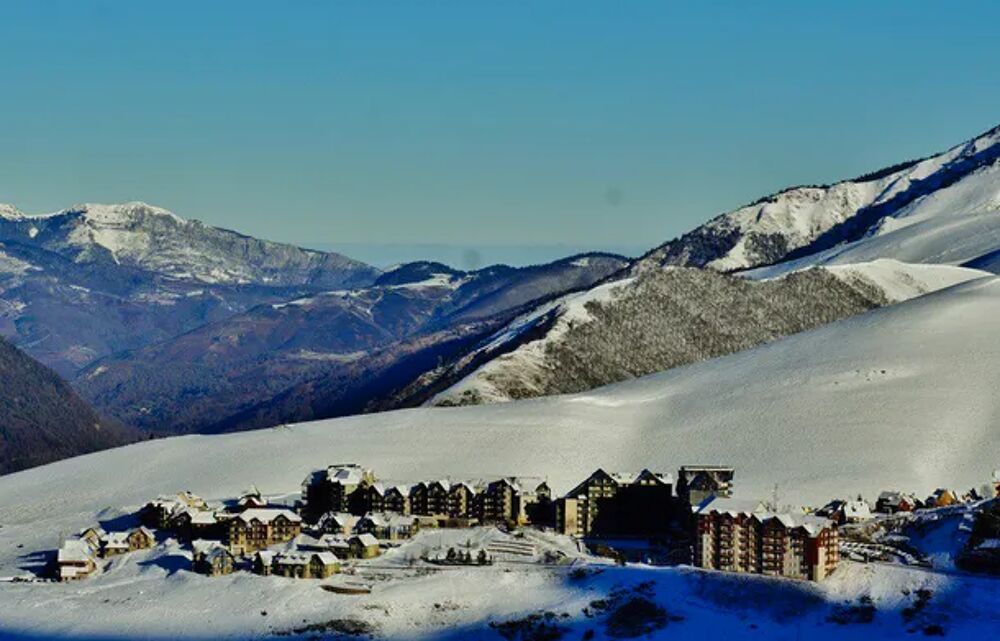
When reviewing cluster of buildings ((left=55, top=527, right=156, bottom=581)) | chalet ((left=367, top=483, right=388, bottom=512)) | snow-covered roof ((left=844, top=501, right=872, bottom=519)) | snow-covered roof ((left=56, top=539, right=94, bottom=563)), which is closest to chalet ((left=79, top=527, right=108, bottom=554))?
cluster of buildings ((left=55, top=527, right=156, bottom=581))

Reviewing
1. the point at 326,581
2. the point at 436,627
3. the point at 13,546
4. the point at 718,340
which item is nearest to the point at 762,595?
the point at 436,627

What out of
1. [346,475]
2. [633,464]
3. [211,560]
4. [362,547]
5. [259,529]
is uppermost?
[346,475]

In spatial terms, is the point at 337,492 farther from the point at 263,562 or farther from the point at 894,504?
the point at 894,504

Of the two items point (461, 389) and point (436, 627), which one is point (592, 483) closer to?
point (436, 627)

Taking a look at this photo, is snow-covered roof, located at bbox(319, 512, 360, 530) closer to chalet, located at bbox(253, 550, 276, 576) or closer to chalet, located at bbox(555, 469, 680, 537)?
chalet, located at bbox(253, 550, 276, 576)

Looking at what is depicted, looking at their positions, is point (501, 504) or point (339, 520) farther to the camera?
point (501, 504)

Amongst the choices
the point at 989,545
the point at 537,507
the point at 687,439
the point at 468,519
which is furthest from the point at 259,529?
the point at 687,439

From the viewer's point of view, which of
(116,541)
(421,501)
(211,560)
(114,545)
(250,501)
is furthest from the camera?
(421,501)
